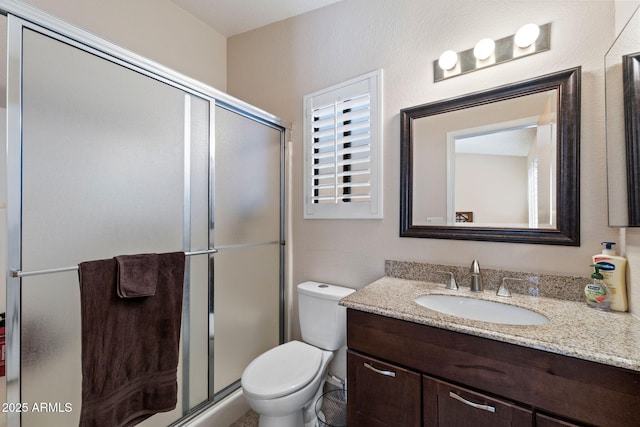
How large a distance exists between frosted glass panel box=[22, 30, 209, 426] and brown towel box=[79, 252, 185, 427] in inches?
5.6

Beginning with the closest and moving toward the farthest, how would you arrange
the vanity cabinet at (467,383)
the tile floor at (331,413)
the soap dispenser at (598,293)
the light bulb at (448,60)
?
the vanity cabinet at (467,383) < the soap dispenser at (598,293) < the light bulb at (448,60) < the tile floor at (331,413)

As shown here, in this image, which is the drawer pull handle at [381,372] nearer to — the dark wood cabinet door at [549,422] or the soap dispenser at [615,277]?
the dark wood cabinet door at [549,422]

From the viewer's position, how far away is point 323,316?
5.50 ft

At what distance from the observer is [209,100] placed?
1.55m

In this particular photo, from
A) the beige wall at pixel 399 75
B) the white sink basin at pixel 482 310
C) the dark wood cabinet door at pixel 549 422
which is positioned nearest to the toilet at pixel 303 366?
the beige wall at pixel 399 75

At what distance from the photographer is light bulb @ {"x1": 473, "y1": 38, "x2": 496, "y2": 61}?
1.35m

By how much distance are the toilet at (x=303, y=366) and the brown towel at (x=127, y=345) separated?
0.40 meters

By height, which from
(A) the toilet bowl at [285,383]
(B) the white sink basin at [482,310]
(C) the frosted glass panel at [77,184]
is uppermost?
(C) the frosted glass panel at [77,184]

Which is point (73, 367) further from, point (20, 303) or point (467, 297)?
point (467, 297)

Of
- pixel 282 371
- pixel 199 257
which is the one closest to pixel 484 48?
pixel 199 257

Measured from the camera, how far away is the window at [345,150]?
67.5 inches

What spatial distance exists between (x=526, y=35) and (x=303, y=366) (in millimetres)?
1980

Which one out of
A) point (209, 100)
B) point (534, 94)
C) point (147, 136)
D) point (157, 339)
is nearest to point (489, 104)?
point (534, 94)

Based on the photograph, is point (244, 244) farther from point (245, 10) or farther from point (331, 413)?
point (245, 10)
